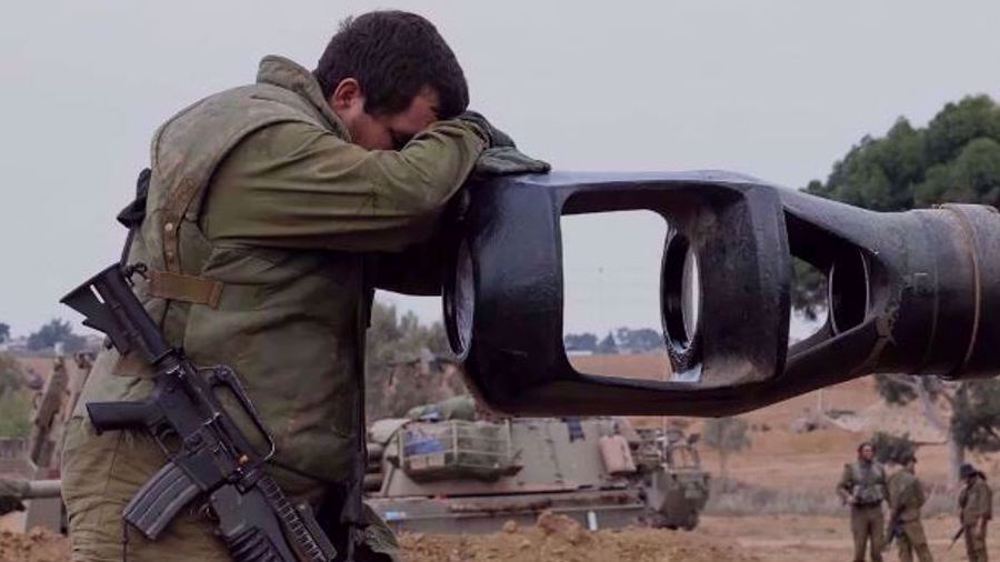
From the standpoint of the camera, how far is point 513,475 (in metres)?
19.5

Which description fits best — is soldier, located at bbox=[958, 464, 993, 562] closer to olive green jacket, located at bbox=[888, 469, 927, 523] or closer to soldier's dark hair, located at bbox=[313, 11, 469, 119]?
olive green jacket, located at bbox=[888, 469, 927, 523]

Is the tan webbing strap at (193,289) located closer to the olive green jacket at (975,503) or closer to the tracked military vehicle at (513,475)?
the tracked military vehicle at (513,475)

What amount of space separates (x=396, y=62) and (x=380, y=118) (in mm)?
117

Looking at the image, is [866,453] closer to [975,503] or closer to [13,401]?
[975,503]

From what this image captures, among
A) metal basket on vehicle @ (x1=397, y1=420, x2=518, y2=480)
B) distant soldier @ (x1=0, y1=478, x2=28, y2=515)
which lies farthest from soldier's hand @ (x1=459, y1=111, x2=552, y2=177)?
metal basket on vehicle @ (x1=397, y1=420, x2=518, y2=480)

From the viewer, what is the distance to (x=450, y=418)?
21.0 m

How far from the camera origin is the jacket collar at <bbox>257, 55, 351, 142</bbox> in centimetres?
304

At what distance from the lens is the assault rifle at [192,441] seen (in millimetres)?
2885

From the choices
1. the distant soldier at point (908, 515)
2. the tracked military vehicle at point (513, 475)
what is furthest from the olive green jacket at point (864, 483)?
the tracked military vehicle at point (513, 475)

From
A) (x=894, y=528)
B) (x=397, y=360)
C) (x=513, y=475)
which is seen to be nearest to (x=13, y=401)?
(x=397, y=360)

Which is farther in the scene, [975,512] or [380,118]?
[975,512]

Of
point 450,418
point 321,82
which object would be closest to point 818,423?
point 450,418

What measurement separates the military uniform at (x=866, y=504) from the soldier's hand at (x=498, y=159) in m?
17.7

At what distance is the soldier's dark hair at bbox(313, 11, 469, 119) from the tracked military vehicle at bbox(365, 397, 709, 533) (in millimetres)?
15242
